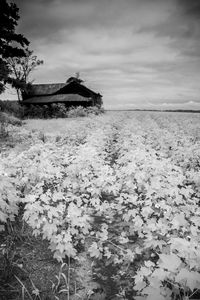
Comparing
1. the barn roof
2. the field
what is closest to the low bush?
the barn roof

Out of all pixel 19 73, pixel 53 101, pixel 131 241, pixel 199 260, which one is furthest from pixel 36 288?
pixel 19 73

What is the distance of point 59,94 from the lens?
4444 centimetres

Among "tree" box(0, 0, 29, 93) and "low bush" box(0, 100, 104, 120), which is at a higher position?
"tree" box(0, 0, 29, 93)

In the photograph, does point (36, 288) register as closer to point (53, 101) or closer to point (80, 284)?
point (80, 284)

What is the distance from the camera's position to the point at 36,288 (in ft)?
10.4

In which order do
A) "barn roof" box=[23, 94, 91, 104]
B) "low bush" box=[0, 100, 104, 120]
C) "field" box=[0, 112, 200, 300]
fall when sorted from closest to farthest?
"field" box=[0, 112, 200, 300]
"low bush" box=[0, 100, 104, 120]
"barn roof" box=[23, 94, 91, 104]

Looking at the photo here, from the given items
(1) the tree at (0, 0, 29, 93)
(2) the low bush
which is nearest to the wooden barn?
(2) the low bush

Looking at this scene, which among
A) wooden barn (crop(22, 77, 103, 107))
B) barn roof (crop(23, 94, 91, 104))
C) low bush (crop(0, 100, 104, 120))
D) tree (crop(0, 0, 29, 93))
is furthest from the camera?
wooden barn (crop(22, 77, 103, 107))

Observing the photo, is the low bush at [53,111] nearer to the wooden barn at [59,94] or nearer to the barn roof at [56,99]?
the barn roof at [56,99]

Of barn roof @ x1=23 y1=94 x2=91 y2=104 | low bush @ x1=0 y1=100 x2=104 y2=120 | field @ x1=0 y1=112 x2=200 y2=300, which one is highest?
barn roof @ x1=23 y1=94 x2=91 y2=104

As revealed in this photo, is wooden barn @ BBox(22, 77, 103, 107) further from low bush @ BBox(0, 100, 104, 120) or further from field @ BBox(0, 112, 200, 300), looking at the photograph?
field @ BBox(0, 112, 200, 300)

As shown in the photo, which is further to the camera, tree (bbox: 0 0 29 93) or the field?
tree (bbox: 0 0 29 93)

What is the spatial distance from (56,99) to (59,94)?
3062 millimetres

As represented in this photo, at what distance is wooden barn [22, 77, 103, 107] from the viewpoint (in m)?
41.8
